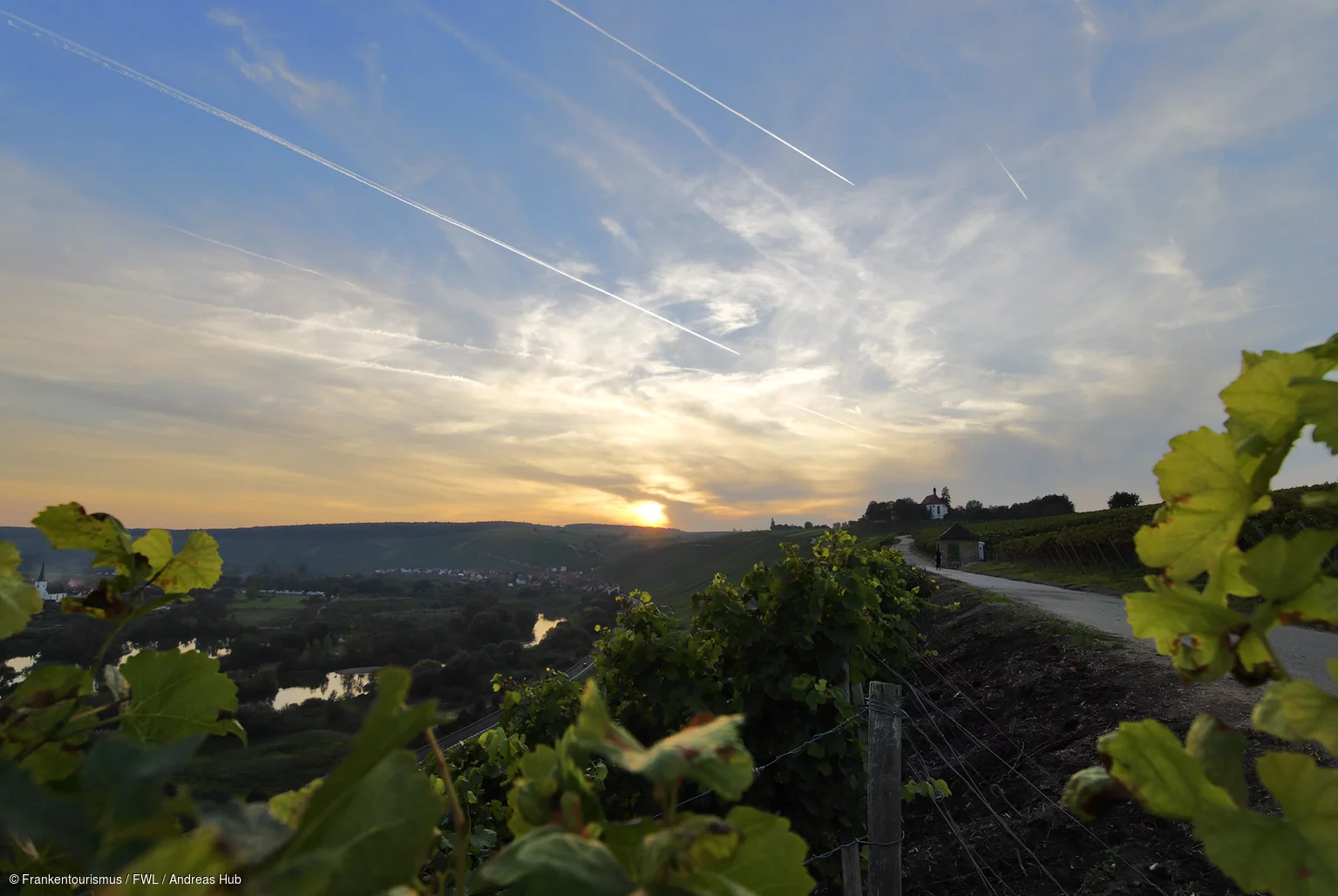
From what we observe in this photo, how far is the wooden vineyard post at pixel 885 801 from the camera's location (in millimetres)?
3541

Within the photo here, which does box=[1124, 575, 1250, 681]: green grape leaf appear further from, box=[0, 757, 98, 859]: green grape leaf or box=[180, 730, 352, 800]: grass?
box=[180, 730, 352, 800]: grass

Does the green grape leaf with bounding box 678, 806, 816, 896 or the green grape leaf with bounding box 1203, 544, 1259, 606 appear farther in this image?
the green grape leaf with bounding box 1203, 544, 1259, 606

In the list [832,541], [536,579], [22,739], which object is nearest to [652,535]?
[536,579]

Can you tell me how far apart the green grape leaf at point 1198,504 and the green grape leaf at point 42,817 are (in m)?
0.79

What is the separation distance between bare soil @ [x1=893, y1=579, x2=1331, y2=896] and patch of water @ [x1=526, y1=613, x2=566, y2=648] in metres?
52.6

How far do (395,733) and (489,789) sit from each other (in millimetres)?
7488

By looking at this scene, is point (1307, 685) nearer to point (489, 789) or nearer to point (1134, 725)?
point (1134, 725)

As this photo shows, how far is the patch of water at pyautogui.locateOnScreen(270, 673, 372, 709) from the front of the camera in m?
46.1

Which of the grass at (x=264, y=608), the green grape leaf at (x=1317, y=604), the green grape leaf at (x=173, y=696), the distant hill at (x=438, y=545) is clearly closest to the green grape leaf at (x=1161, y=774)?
the green grape leaf at (x=1317, y=604)

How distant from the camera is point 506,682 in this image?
25.6 feet

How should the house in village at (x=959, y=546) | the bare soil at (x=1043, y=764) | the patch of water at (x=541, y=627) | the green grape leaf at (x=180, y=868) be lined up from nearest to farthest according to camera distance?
1. the green grape leaf at (x=180, y=868)
2. the bare soil at (x=1043, y=764)
3. the house in village at (x=959, y=546)
4. the patch of water at (x=541, y=627)

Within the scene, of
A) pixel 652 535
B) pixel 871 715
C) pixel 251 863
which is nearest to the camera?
pixel 251 863

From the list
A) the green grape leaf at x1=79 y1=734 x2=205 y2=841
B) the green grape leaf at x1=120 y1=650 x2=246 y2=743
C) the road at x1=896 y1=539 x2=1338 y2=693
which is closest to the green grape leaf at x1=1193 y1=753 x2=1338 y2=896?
the green grape leaf at x1=79 y1=734 x2=205 y2=841

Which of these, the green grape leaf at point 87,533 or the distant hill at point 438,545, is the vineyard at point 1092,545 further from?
the distant hill at point 438,545
